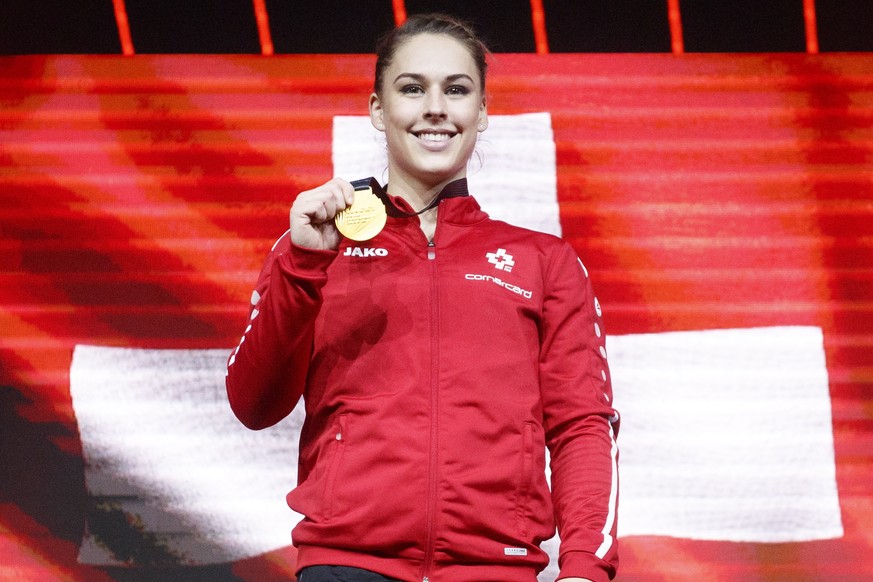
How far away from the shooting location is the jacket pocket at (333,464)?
1451 mm

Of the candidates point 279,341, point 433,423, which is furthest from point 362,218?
point 433,423

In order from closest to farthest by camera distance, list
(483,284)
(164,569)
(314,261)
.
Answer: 1. (314,261)
2. (483,284)
3. (164,569)

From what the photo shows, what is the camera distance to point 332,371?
61.7 inches

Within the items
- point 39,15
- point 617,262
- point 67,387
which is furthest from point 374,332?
point 39,15

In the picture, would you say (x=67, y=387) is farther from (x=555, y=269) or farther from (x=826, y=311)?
(x=826, y=311)

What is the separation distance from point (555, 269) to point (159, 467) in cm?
132

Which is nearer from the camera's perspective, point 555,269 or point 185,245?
point 555,269

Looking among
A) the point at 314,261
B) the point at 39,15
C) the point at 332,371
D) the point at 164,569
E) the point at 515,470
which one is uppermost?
the point at 39,15

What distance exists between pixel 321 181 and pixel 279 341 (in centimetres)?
115

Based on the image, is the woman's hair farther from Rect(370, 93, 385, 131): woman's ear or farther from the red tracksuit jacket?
A: the red tracksuit jacket

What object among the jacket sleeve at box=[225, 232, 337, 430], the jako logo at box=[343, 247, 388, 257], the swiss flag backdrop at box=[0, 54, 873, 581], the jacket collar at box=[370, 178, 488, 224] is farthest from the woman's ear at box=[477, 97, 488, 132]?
the swiss flag backdrop at box=[0, 54, 873, 581]

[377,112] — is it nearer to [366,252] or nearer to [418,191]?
[418,191]

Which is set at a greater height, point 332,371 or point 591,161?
point 591,161

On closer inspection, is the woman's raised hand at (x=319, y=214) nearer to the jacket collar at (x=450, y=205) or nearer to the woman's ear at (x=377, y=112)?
the jacket collar at (x=450, y=205)
